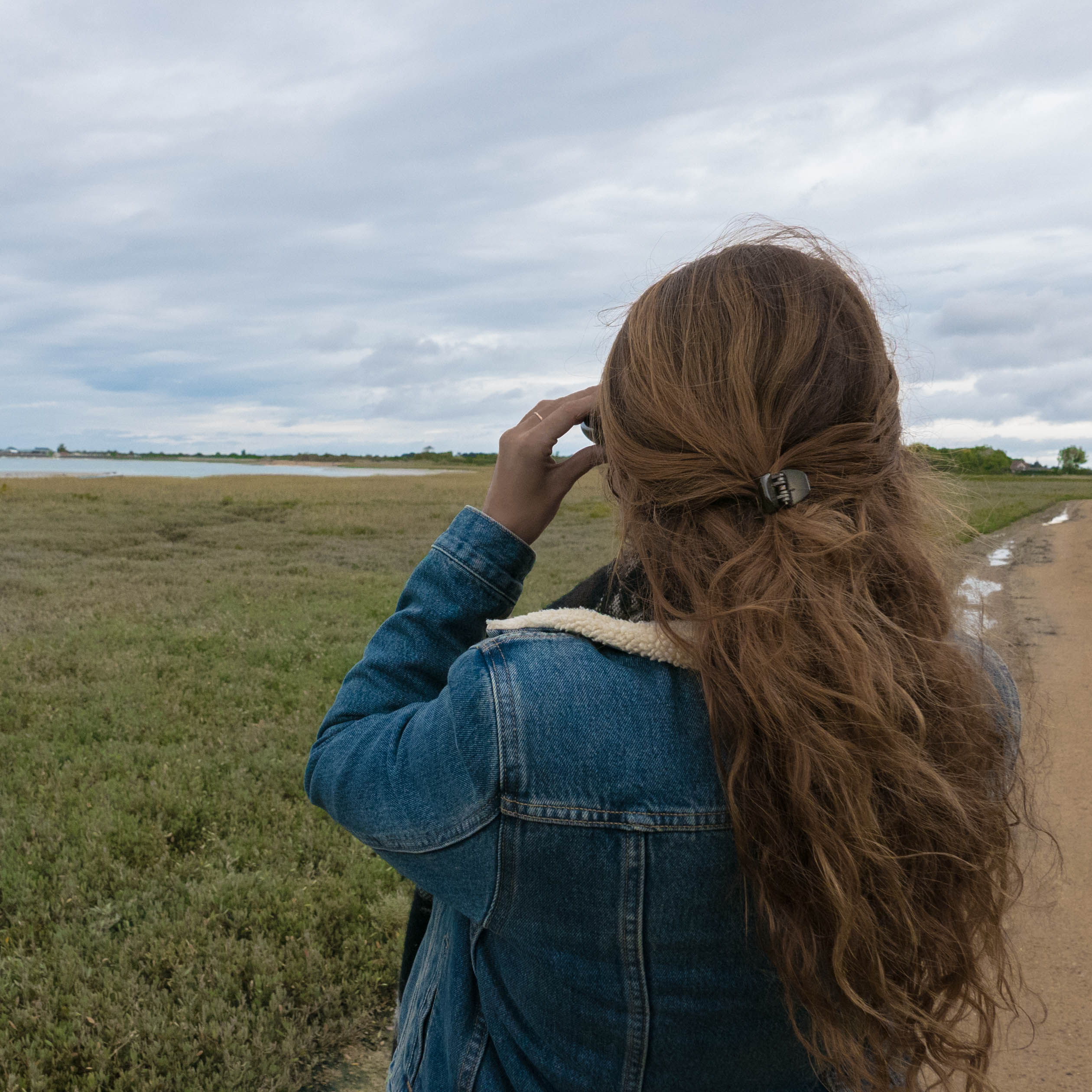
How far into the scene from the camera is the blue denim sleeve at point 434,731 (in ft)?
3.63

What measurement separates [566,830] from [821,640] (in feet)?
1.45

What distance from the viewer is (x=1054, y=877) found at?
4082 millimetres

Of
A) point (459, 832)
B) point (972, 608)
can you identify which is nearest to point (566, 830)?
point (459, 832)

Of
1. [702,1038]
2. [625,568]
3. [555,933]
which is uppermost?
[625,568]

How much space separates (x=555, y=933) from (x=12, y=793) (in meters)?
5.45

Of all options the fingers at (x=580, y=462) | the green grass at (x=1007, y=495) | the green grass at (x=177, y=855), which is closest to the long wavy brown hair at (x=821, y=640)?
the fingers at (x=580, y=462)

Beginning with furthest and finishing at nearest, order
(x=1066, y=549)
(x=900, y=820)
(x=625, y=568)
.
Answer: (x=1066, y=549) → (x=625, y=568) → (x=900, y=820)

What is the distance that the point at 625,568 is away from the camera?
4.47 feet

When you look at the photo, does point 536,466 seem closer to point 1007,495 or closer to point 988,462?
point 1007,495

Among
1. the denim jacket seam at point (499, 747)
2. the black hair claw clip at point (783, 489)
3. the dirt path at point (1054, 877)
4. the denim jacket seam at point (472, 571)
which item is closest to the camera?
the denim jacket seam at point (499, 747)

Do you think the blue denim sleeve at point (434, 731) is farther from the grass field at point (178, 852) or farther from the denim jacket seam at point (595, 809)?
the grass field at point (178, 852)

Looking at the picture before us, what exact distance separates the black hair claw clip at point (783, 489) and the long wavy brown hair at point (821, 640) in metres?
0.02

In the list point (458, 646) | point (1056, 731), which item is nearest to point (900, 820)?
point (458, 646)

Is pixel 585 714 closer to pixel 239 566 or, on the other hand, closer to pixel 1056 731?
pixel 1056 731
